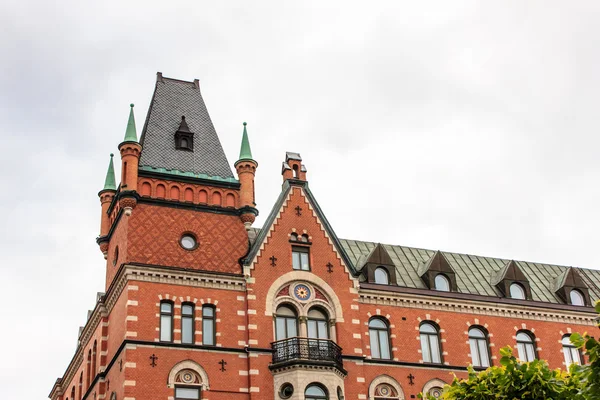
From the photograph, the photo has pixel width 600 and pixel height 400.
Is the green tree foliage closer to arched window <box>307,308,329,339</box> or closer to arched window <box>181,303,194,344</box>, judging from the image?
arched window <box>307,308,329,339</box>

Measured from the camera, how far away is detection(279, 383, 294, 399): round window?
4172 centimetres

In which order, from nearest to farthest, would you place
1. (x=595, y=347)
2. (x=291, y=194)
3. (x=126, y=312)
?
(x=595, y=347) < (x=126, y=312) < (x=291, y=194)

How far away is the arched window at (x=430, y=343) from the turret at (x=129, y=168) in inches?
656

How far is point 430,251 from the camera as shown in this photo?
54.8m

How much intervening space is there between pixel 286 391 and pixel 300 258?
7425mm

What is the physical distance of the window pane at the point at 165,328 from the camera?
4172cm

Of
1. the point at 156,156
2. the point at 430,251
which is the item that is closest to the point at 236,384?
the point at 156,156

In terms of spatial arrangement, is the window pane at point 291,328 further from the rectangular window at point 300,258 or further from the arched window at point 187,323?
the arched window at point 187,323

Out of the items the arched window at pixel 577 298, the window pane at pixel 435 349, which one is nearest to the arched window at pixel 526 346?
the arched window at pixel 577 298

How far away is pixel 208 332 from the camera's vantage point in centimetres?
4269

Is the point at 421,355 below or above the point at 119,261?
below

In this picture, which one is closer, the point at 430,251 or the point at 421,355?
the point at 421,355

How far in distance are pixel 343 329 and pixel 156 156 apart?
1336 centimetres

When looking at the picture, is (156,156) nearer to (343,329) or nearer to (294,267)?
(294,267)
